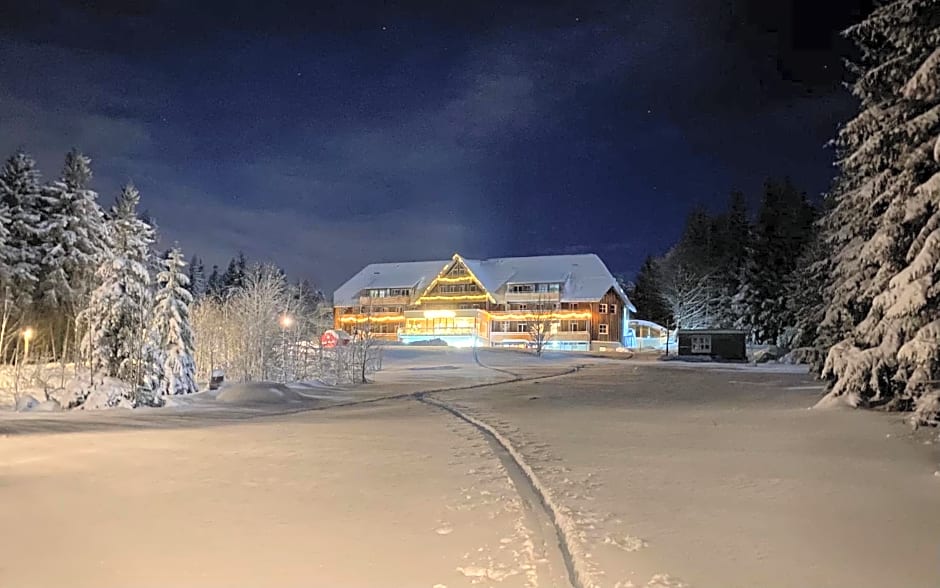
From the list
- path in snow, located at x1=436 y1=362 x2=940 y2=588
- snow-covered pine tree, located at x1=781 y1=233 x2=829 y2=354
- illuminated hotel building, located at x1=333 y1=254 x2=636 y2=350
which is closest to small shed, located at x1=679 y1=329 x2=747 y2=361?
snow-covered pine tree, located at x1=781 y1=233 x2=829 y2=354

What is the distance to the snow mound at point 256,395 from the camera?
960 inches

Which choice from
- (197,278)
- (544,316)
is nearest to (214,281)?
(197,278)

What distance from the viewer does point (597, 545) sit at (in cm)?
704

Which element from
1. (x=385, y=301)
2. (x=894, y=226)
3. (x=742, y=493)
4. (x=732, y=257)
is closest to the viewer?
(x=742, y=493)

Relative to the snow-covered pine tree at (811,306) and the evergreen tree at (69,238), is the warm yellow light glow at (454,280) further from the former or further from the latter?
the evergreen tree at (69,238)

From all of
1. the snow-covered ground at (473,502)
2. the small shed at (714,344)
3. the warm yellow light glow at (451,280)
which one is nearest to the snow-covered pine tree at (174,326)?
the snow-covered ground at (473,502)

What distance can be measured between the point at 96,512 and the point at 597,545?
5.76 metres

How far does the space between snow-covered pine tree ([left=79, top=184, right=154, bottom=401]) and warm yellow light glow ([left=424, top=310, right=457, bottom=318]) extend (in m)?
53.3

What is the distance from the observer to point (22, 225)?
1609 inches

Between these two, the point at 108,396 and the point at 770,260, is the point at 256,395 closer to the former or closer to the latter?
the point at 108,396

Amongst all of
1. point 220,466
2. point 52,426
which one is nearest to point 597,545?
point 220,466

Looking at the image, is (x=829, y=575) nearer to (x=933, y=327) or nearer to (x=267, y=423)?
(x=933, y=327)

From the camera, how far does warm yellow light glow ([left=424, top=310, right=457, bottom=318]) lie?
77438 mm

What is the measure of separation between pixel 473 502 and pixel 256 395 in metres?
17.4
